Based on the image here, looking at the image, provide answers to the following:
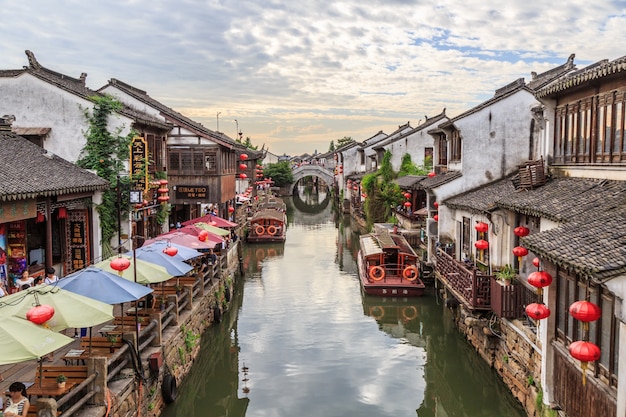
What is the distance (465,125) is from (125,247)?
1457 centimetres

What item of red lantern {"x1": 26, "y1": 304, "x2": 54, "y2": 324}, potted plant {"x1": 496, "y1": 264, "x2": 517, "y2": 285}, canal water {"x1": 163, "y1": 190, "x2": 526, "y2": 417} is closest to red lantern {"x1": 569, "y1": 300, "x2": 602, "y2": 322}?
canal water {"x1": 163, "y1": 190, "x2": 526, "y2": 417}

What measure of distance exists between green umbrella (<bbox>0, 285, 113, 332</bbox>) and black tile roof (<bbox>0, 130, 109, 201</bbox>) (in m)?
4.66

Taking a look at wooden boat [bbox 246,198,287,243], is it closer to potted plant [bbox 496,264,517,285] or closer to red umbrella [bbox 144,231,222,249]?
red umbrella [bbox 144,231,222,249]

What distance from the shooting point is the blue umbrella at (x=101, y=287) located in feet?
34.8

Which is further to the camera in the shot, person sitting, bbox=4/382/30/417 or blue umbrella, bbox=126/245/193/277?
blue umbrella, bbox=126/245/193/277

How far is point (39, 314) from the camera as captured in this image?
27.0 feet

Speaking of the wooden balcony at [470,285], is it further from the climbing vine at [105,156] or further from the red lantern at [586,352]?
the climbing vine at [105,156]

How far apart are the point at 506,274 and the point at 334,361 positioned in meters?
5.96

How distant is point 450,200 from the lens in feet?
75.1

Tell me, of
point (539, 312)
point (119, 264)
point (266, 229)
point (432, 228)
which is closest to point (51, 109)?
point (119, 264)

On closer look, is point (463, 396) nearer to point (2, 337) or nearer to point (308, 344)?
point (308, 344)

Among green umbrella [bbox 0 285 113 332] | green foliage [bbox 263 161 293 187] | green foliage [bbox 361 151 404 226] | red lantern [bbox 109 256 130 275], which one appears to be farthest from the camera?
green foliage [bbox 263 161 293 187]

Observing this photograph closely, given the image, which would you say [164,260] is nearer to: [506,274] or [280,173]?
[506,274]

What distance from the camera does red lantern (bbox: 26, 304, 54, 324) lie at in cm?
820
